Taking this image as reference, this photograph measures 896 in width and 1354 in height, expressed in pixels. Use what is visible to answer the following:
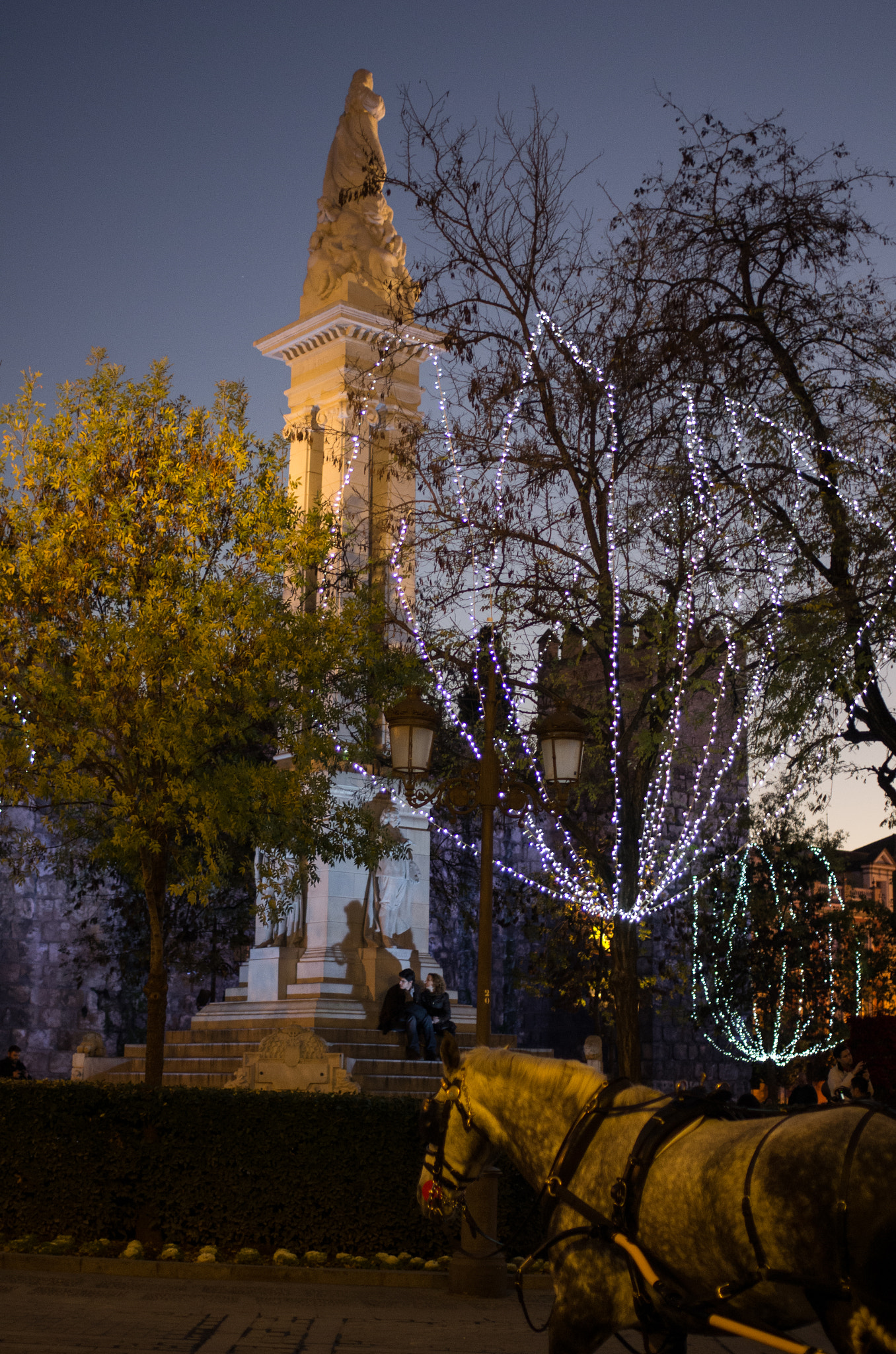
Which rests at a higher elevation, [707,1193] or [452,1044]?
[452,1044]

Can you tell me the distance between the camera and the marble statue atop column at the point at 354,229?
22766mm

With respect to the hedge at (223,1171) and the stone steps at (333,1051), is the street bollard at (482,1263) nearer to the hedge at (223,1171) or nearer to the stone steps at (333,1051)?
the hedge at (223,1171)

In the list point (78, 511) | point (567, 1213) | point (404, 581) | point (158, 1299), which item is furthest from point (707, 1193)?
point (404, 581)

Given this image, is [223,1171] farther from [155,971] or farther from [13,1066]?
[13,1066]

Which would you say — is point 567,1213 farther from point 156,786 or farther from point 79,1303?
point 156,786

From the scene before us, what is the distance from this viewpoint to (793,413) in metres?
15.3

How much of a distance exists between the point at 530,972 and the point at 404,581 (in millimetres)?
13272

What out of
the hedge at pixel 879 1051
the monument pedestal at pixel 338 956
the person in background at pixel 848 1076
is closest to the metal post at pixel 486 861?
the person in background at pixel 848 1076

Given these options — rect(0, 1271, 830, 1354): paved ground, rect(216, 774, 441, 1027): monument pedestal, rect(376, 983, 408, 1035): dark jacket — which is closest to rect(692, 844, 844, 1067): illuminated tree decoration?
rect(216, 774, 441, 1027): monument pedestal

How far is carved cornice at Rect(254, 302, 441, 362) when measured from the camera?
71.7ft

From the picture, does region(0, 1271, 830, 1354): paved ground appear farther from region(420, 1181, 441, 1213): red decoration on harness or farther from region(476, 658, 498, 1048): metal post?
region(420, 1181, 441, 1213): red decoration on harness

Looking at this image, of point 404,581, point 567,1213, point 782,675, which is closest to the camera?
point 567,1213

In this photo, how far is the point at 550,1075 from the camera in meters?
5.23

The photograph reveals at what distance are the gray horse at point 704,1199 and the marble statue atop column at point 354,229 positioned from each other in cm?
1883
